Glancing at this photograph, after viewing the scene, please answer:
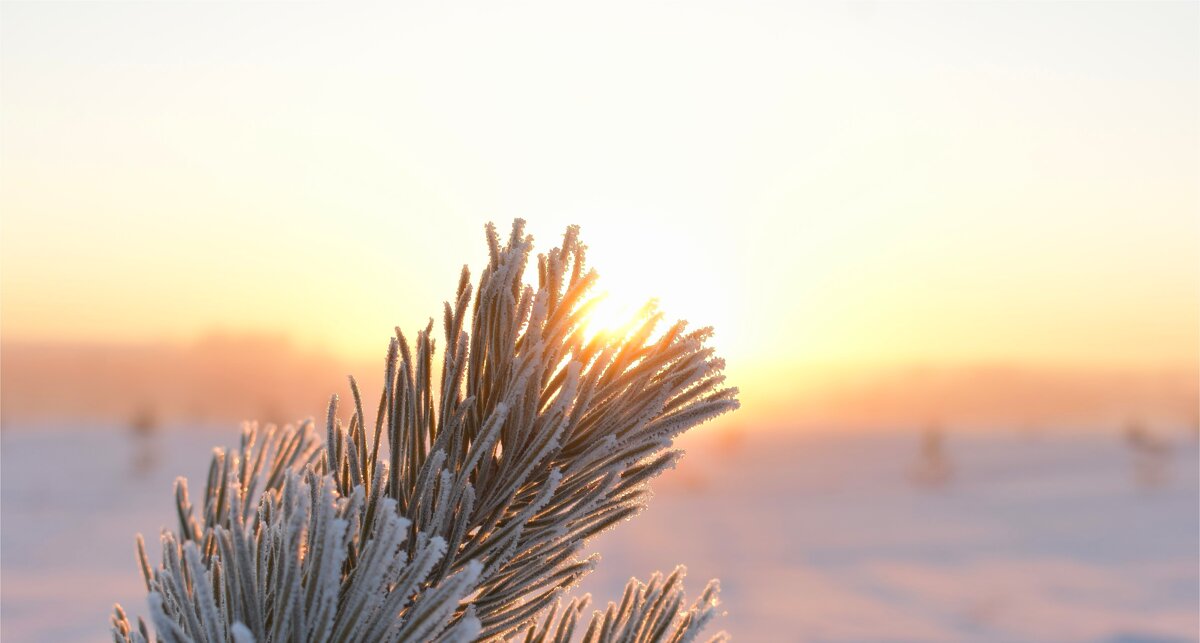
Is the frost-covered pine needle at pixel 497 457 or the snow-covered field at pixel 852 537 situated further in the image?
the snow-covered field at pixel 852 537

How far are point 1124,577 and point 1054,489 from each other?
13744 millimetres

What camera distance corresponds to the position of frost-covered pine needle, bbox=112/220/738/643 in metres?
1.07

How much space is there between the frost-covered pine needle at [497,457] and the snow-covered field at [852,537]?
470 centimetres

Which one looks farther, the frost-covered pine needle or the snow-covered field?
the snow-covered field

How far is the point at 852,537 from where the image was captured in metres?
25.0

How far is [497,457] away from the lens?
1186 mm

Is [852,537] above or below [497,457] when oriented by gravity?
above

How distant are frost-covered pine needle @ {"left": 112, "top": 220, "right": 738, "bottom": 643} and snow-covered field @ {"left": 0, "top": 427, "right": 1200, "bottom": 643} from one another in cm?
470

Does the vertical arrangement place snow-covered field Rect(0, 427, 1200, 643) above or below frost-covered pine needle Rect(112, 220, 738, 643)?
above

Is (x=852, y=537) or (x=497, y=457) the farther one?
(x=852, y=537)

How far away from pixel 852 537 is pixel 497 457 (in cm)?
2563

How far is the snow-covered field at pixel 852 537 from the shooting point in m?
15.5

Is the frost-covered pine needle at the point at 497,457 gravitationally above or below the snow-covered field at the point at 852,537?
below

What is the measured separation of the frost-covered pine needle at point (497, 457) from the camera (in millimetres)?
1066
